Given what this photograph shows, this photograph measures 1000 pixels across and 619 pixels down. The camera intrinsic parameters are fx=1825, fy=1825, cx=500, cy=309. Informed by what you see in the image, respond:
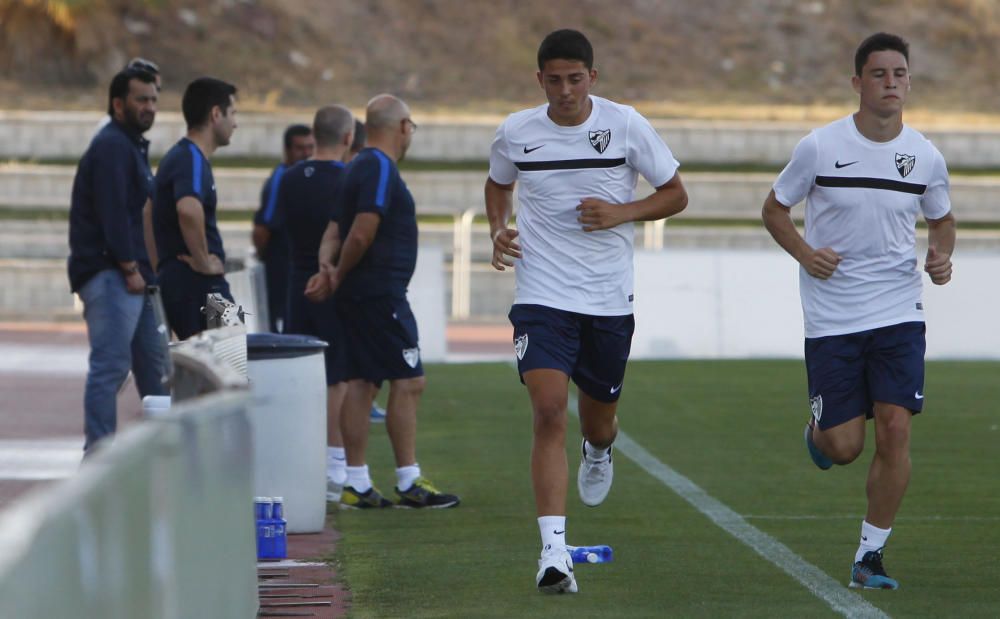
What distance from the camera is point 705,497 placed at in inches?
371

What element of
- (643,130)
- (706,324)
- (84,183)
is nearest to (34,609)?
(643,130)

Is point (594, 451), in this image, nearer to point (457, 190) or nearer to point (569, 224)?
point (569, 224)

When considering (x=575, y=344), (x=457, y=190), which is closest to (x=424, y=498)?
(x=575, y=344)

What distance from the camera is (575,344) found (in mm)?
7102

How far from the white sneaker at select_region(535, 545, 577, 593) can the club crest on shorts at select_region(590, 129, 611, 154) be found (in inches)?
61.5

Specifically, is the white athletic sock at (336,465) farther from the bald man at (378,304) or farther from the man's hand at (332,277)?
the man's hand at (332,277)

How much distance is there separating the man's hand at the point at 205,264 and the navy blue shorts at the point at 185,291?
0.14ft

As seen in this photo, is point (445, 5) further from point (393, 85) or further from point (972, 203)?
point (972, 203)

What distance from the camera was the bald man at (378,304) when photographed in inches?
360

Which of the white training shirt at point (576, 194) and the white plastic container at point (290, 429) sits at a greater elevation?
the white training shirt at point (576, 194)

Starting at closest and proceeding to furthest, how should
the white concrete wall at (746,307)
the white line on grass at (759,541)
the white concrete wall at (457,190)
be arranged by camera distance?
the white line on grass at (759,541) → the white concrete wall at (746,307) → the white concrete wall at (457,190)

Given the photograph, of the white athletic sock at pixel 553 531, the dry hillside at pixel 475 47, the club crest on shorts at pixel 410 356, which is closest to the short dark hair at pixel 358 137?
the club crest on shorts at pixel 410 356

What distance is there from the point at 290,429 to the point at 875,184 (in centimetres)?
288

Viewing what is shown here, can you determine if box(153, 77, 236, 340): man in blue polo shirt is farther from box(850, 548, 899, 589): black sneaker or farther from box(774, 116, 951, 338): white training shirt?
box(850, 548, 899, 589): black sneaker
